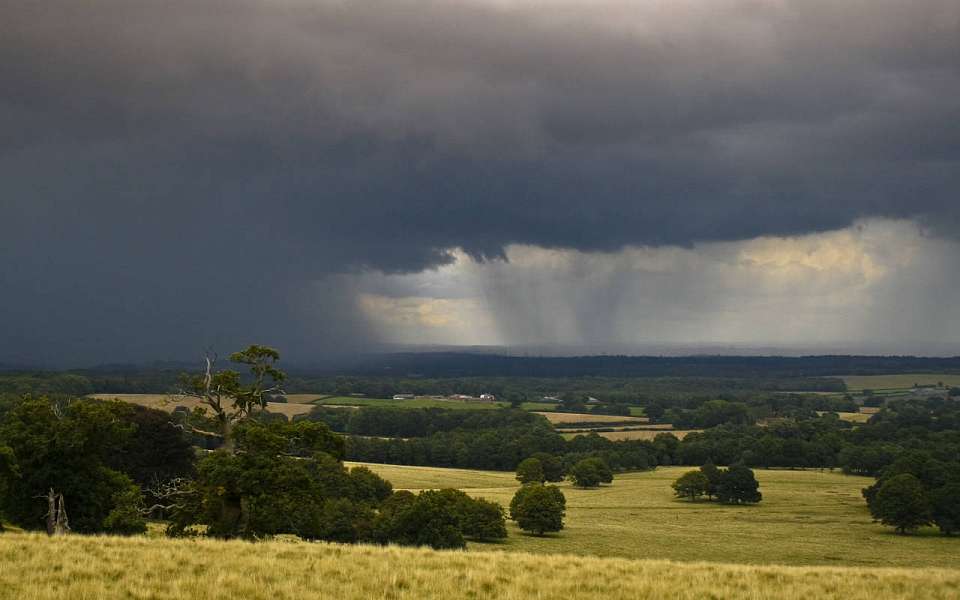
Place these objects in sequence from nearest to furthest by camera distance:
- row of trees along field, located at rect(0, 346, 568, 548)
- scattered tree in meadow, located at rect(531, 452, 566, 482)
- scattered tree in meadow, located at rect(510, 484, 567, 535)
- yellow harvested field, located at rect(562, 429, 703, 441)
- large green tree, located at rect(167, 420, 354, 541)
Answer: large green tree, located at rect(167, 420, 354, 541) < row of trees along field, located at rect(0, 346, 568, 548) < scattered tree in meadow, located at rect(510, 484, 567, 535) < scattered tree in meadow, located at rect(531, 452, 566, 482) < yellow harvested field, located at rect(562, 429, 703, 441)

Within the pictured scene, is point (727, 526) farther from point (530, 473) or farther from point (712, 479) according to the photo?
point (530, 473)

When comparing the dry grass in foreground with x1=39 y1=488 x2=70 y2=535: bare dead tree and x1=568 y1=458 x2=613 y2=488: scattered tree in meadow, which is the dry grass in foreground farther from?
x1=568 y1=458 x2=613 y2=488: scattered tree in meadow

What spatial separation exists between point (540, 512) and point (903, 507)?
1681 inches

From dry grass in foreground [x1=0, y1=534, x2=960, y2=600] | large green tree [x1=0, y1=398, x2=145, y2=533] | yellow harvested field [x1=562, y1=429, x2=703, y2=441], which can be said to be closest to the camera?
dry grass in foreground [x1=0, y1=534, x2=960, y2=600]

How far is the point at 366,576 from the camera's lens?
19.3m

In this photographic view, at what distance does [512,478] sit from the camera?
135375mm

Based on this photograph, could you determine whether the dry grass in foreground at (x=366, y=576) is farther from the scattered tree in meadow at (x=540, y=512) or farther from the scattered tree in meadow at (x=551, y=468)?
the scattered tree in meadow at (x=551, y=468)

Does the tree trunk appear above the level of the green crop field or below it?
above

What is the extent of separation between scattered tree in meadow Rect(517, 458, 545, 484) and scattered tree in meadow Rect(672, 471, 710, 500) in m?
22.9

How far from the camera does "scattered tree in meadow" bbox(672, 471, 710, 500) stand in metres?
114

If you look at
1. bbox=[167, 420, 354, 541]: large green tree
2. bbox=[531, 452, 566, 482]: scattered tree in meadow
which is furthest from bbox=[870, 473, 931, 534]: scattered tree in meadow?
bbox=[167, 420, 354, 541]: large green tree

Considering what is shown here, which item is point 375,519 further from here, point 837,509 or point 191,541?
point 837,509

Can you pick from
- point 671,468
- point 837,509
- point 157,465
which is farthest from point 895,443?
point 157,465

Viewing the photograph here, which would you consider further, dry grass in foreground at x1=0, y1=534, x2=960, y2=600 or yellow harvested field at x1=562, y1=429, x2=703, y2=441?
Answer: yellow harvested field at x1=562, y1=429, x2=703, y2=441
